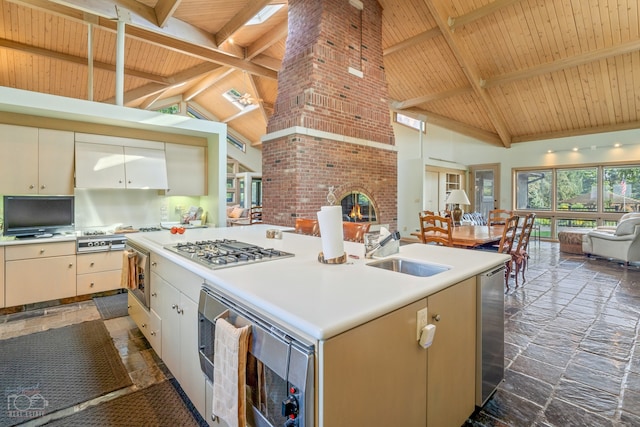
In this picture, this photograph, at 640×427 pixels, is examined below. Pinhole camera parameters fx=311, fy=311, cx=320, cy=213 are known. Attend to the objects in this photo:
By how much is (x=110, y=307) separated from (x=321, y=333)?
12.1 feet

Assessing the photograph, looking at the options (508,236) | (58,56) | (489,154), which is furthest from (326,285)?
(489,154)

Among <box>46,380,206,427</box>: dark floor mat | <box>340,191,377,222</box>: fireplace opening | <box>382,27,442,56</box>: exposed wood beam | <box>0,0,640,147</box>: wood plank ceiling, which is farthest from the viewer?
<box>382,27,442,56</box>: exposed wood beam

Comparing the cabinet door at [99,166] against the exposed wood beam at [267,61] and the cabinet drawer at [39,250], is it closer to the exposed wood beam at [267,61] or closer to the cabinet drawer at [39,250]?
the cabinet drawer at [39,250]

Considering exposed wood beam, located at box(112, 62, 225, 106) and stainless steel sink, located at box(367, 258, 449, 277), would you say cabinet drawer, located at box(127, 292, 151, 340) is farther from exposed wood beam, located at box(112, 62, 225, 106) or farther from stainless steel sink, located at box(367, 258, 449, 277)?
exposed wood beam, located at box(112, 62, 225, 106)

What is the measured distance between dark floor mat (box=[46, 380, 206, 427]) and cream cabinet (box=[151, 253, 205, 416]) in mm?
172

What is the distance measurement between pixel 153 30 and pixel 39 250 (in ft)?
10.8

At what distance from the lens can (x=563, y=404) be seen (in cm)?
189

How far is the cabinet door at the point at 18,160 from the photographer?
3375 mm

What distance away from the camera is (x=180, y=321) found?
5.91 feet

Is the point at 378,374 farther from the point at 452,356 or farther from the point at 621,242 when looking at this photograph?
the point at 621,242

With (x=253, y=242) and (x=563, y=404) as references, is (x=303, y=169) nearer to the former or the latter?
(x=253, y=242)

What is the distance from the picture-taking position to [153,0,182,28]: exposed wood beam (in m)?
4.00

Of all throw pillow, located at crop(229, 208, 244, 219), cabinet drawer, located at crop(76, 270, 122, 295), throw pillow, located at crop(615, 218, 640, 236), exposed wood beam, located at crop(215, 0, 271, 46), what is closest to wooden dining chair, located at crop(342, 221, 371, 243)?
cabinet drawer, located at crop(76, 270, 122, 295)

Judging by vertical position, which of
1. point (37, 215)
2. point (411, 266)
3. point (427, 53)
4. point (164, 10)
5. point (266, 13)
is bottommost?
point (411, 266)
